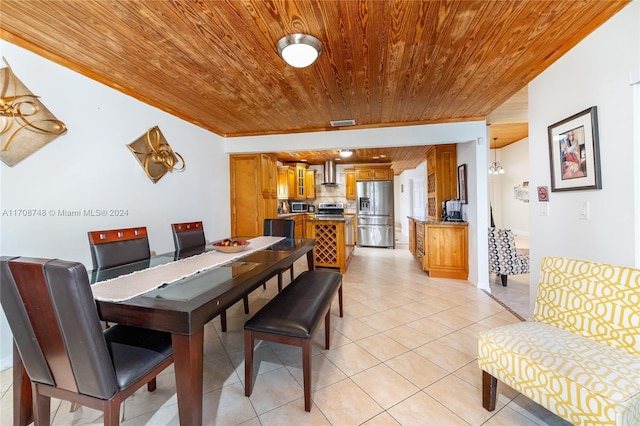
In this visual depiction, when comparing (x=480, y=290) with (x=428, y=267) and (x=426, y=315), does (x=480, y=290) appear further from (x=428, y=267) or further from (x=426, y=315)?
(x=426, y=315)

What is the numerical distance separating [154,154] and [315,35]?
228 centimetres

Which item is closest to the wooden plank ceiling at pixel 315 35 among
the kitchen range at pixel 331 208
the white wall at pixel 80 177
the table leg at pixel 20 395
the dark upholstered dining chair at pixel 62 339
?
the white wall at pixel 80 177

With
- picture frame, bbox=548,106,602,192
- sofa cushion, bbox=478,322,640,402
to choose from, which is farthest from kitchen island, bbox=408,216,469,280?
sofa cushion, bbox=478,322,640,402

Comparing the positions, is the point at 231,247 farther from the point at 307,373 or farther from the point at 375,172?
the point at 375,172

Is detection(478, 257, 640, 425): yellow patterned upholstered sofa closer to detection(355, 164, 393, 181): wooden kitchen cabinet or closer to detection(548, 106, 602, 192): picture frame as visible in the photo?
detection(548, 106, 602, 192): picture frame

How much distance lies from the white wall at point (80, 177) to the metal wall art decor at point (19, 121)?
2.1 inches

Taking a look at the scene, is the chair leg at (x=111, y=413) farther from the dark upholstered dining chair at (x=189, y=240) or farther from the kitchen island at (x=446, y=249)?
the kitchen island at (x=446, y=249)

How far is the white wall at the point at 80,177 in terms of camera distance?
179cm

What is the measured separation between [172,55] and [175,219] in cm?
195

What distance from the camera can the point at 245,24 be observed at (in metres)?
1.59

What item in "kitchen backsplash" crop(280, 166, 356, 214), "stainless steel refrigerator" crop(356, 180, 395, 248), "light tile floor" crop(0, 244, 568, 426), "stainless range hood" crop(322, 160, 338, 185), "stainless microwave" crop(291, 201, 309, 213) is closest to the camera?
"light tile floor" crop(0, 244, 568, 426)

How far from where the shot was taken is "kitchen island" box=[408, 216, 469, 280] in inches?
149

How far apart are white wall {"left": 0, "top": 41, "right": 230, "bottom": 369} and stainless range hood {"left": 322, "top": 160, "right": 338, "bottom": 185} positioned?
397 cm

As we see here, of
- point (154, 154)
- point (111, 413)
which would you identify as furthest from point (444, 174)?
point (111, 413)
